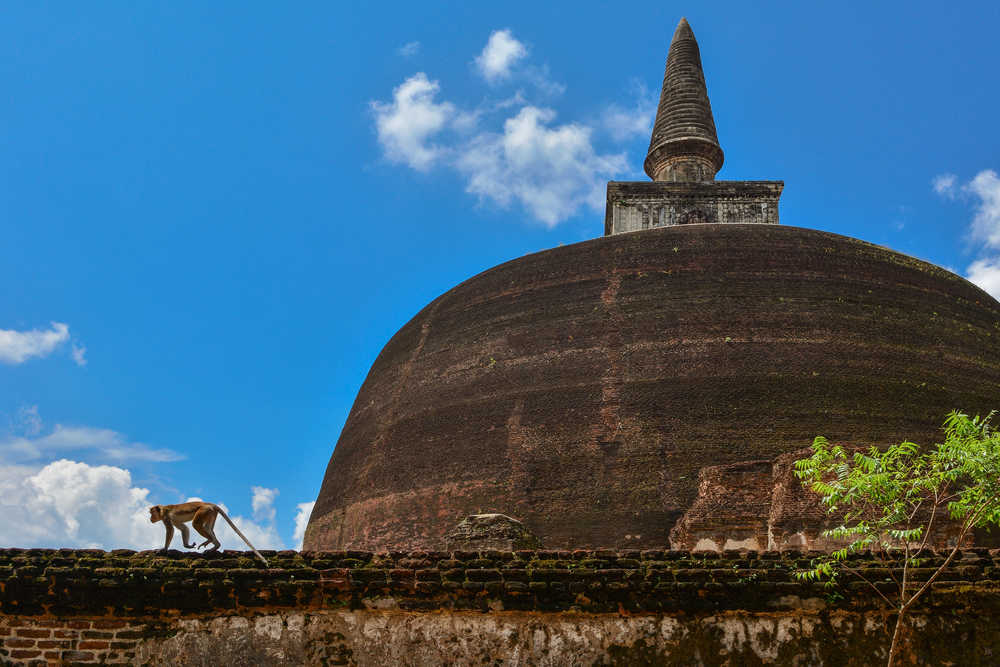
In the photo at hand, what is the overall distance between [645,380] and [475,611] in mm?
5829

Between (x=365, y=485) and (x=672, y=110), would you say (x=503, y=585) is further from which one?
(x=672, y=110)

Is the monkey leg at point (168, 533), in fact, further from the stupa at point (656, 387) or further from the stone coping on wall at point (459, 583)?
the stupa at point (656, 387)

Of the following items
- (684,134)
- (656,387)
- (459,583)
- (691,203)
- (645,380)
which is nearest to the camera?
(459,583)

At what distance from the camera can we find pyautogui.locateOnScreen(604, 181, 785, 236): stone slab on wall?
817 inches

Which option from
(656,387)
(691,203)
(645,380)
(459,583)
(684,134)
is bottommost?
(459,583)

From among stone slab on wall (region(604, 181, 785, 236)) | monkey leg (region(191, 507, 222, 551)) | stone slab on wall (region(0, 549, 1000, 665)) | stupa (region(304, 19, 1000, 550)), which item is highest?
stone slab on wall (region(604, 181, 785, 236))

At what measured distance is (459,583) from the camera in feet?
19.7

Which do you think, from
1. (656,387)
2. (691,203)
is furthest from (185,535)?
(691,203)

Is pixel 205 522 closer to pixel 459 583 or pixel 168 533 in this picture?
pixel 168 533

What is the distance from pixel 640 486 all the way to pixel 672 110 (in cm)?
1475

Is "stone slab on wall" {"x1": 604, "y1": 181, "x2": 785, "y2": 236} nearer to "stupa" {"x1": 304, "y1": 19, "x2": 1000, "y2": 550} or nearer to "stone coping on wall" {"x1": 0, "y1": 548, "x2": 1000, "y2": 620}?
"stupa" {"x1": 304, "y1": 19, "x2": 1000, "y2": 550}

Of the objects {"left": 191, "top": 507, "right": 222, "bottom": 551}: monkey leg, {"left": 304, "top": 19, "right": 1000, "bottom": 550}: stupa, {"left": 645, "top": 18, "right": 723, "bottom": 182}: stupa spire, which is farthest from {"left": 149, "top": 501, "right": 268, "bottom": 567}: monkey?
{"left": 645, "top": 18, "right": 723, "bottom": 182}: stupa spire

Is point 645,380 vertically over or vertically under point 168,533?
over

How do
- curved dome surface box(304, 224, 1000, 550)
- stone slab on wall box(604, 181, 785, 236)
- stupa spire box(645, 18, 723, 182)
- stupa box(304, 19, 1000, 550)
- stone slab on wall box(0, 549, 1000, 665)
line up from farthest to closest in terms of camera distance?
1. stupa spire box(645, 18, 723, 182)
2. stone slab on wall box(604, 181, 785, 236)
3. curved dome surface box(304, 224, 1000, 550)
4. stupa box(304, 19, 1000, 550)
5. stone slab on wall box(0, 549, 1000, 665)
